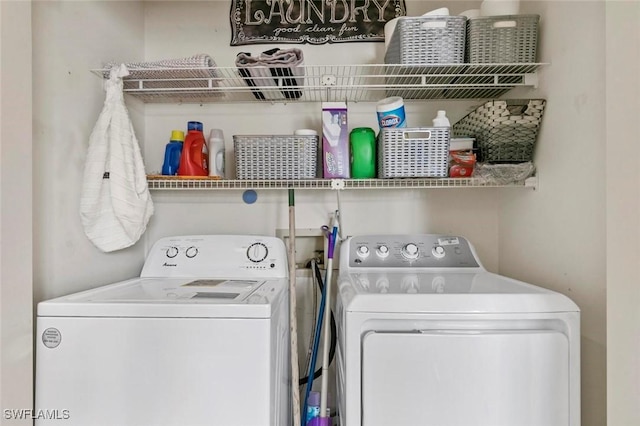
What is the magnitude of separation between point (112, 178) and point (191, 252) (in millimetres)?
442

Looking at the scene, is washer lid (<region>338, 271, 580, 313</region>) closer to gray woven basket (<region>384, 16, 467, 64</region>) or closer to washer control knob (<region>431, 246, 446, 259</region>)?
washer control knob (<region>431, 246, 446, 259</region>)

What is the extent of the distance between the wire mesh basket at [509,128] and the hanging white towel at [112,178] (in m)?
1.35

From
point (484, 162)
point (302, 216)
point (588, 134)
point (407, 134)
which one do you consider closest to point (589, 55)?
point (588, 134)

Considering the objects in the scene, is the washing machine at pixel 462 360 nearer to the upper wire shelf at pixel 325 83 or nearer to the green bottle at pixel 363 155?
the green bottle at pixel 363 155

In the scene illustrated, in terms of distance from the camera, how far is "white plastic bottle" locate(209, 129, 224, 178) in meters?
1.56

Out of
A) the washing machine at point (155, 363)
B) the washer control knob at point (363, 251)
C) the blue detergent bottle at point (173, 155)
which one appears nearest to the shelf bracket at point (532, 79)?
the washer control knob at point (363, 251)

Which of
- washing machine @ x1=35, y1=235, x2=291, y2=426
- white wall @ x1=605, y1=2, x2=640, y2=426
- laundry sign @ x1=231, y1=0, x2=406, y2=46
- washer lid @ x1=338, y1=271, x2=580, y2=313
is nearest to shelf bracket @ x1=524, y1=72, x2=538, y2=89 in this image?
white wall @ x1=605, y1=2, x2=640, y2=426

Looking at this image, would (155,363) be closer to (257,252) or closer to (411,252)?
(257,252)

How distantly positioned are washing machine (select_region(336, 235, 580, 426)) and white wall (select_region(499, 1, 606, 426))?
157 millimetres

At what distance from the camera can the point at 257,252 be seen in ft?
5.06
